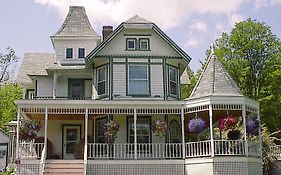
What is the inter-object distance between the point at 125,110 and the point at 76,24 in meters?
9.40

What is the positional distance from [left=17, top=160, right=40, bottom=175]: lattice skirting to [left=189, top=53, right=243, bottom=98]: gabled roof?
9.11 m

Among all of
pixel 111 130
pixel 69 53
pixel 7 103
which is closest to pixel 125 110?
pixel 111 130

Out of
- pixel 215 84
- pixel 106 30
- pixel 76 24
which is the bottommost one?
pixel 215 84

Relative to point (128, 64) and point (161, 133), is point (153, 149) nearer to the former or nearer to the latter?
point (161, 133)

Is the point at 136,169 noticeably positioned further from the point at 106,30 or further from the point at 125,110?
the point at 106,30

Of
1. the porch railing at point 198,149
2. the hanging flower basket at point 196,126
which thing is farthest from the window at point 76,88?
the hanging flower basket at point 196,126

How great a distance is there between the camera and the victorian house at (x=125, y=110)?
25.2 m

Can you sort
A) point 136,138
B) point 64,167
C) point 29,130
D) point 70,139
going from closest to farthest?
point 64,167
point 29,130
point 136,138
point 70,139

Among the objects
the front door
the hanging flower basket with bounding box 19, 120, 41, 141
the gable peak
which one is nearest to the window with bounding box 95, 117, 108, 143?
the front door

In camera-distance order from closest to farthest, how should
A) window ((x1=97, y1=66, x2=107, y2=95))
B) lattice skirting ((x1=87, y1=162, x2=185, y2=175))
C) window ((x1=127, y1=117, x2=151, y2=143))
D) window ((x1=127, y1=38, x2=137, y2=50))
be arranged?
1. lattice skirting ((x1=87, y1=162, x2=185, y2=175))
2. window ((x1=127, y1=117, x2=151, y2=143))
3. window ((x1=97, y1=66, x2=107, y2=95))
4. window ((x1=127, y1=38, x2=137, y2=50))

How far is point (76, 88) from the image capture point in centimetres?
3156

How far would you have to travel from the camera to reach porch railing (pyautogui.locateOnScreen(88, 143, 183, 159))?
85.6 ft

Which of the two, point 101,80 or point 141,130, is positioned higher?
point 101,80

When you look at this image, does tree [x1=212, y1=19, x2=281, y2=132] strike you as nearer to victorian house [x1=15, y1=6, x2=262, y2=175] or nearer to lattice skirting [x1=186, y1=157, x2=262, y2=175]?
victorian house [x1=15, y1=6, x2=262, y2=175]
